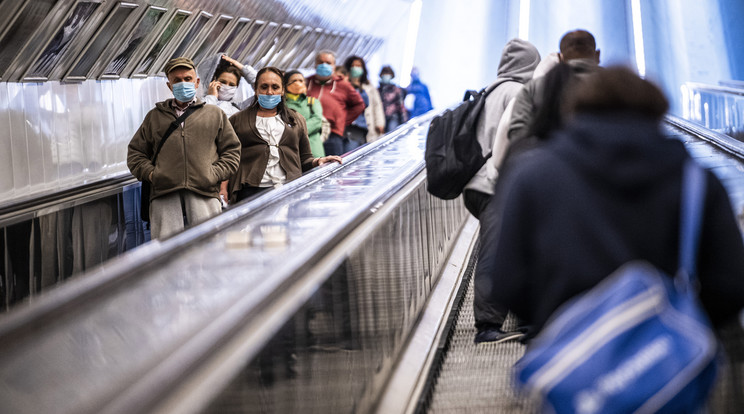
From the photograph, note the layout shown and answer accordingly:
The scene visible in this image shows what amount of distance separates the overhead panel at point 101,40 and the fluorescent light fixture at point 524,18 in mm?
29312

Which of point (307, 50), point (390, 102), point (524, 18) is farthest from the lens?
point (524, 18)

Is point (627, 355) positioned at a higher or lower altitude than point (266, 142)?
lower

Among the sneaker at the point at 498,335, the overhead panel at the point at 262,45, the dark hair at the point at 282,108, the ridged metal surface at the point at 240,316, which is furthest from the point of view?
the overhead panel at the point at 262,45

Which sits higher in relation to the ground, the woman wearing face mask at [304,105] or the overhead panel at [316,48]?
the overhead panel at [316,48]

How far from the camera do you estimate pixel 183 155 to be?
703 cm

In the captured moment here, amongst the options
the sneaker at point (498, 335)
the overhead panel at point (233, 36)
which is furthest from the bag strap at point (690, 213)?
the overhead panel at point (233, 36)

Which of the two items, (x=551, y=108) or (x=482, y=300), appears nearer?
(x=551, y=108)

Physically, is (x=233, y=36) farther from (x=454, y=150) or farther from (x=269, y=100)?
(x=454, y=150)

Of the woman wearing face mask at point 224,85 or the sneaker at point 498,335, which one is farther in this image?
the woman wearing face mask at point 224,85

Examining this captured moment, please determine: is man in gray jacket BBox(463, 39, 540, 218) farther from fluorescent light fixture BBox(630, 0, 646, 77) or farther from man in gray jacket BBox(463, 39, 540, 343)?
fluorescent light fixture BBox(630, 0, 646, 77)

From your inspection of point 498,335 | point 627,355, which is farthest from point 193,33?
point 627,355

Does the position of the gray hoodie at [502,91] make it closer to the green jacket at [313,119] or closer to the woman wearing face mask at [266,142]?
the woman wearing face mask at [266,142]

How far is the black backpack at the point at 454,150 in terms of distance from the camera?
221 inches

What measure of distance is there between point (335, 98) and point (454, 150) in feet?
20.0
